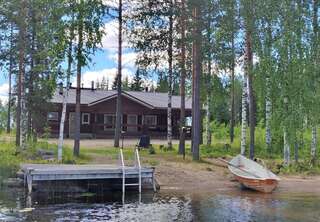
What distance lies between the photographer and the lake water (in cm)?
1557

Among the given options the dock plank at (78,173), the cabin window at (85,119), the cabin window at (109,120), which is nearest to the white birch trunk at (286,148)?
the dock plank at (78,173)

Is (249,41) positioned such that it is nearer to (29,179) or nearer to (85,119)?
(29,179)

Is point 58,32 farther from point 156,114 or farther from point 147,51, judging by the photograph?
point 156,114

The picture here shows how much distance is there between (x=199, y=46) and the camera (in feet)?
88.5

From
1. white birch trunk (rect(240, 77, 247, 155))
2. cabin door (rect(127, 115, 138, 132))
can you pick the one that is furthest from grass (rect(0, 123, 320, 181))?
cabin door (rect(127, 115, 138, 132))

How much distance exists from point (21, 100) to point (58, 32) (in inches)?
228

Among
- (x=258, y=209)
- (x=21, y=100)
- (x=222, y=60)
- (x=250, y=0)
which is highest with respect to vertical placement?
(x=250, y=0)

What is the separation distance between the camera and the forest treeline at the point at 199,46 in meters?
23.7

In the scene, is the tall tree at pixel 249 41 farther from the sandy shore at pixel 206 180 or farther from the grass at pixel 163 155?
the sandy shore at pixel 206 180

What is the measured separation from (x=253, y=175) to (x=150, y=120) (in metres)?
28.4

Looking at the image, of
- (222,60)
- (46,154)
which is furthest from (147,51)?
(46,154)

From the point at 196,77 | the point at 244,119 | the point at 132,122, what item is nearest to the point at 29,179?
the point at 196,77

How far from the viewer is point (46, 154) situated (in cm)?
2552

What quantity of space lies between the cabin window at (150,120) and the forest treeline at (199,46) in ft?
64.0
